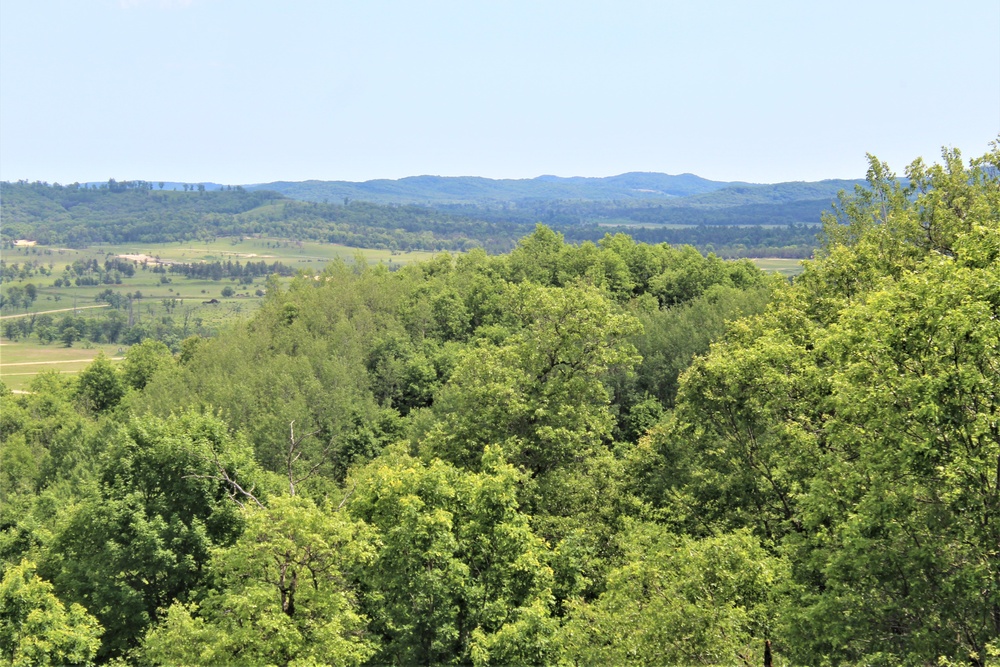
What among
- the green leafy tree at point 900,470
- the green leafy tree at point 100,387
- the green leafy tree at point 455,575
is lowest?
the green leafy tree at point 100,387

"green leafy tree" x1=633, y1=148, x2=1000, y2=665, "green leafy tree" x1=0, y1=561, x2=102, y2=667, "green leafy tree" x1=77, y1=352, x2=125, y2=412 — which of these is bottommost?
"green leafy tree" x1=77, y1=352, x2=125, y2=412

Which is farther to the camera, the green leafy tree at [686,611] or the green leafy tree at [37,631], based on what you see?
the green leafy tree at [37,631]

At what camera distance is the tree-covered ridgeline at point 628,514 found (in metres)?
18.0

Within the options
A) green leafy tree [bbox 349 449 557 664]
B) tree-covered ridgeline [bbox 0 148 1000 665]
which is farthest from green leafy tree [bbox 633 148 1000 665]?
green leafy tree [bbox 349 449 557 664]

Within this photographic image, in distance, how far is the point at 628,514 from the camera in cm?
3256

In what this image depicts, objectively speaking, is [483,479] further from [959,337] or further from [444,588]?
[959,337]

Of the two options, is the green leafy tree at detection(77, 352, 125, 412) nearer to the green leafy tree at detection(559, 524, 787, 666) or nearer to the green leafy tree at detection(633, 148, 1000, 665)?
the green leafy tree at detection(559, 524, 787, 666)

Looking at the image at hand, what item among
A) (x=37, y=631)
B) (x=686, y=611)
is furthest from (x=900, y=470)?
(x=37, y=631)

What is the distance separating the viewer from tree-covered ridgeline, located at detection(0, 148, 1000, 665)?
18.0m

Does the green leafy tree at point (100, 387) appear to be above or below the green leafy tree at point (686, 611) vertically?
below

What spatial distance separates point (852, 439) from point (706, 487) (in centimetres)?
934

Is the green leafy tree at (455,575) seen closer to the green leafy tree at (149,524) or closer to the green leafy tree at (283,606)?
the green leafy tree at (283,606)

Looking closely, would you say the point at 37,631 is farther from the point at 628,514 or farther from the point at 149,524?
the point at 628,514

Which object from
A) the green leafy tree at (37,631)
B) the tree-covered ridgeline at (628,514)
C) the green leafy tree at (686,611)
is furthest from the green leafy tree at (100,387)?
the green leafy tree at (686,611)
